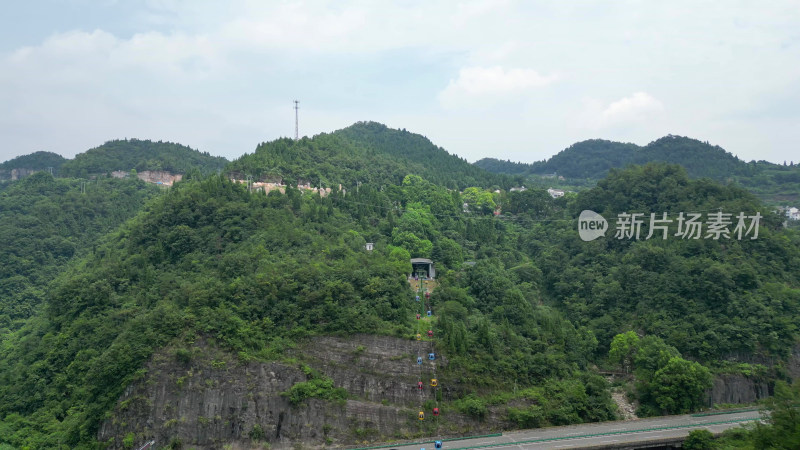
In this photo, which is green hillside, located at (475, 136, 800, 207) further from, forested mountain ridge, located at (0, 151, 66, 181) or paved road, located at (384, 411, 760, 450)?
forested mountain ridge, located at (0, 151, 66, 181)

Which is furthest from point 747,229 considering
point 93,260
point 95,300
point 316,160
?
point 93,260

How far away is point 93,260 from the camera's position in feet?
153

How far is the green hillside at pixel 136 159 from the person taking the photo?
8681cm

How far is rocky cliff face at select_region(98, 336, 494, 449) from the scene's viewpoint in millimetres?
30188

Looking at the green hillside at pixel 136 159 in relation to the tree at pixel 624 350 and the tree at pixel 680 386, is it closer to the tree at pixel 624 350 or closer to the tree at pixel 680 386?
the tree at pixel 624 350

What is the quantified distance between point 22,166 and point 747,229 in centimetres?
11377

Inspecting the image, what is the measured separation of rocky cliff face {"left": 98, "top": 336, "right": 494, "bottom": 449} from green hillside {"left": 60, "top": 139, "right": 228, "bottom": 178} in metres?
52.7

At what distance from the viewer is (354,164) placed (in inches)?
2559

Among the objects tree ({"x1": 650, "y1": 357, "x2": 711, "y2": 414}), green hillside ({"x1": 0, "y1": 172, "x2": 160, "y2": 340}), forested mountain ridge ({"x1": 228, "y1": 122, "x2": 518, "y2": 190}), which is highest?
forested mountain ridge ({"x1": 228, "y1": 122, "x2": 518, "y2": 190})

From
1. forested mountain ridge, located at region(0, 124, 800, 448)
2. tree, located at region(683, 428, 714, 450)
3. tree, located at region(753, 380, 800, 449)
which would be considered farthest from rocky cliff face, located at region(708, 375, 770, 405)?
tree, located at region(753, 380, 800, 449)

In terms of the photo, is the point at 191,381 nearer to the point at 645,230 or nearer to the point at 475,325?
the point at 475,325
